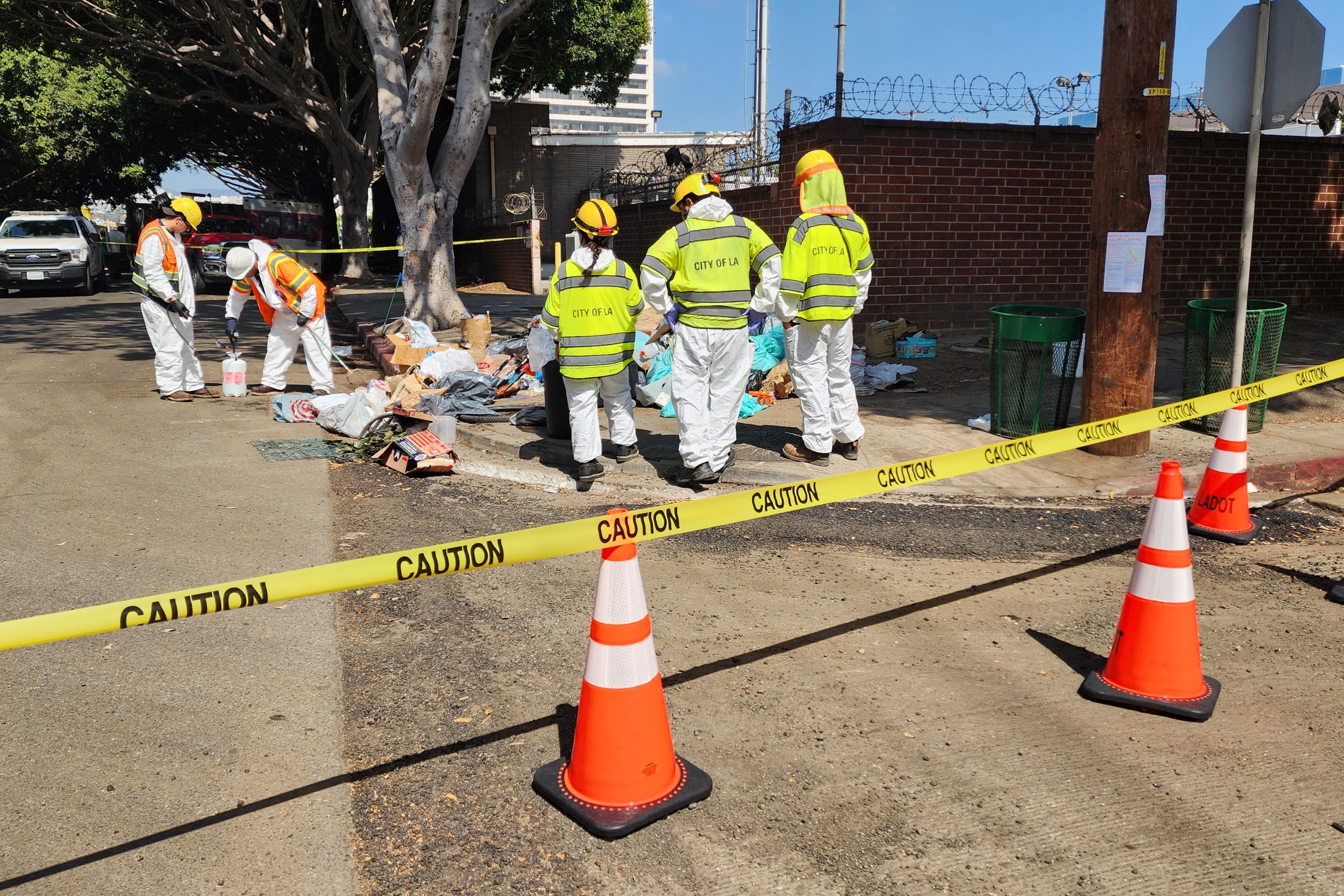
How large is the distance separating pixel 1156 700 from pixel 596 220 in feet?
14.4

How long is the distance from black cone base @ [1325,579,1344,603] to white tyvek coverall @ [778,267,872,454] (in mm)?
3123

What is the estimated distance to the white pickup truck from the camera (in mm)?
23750

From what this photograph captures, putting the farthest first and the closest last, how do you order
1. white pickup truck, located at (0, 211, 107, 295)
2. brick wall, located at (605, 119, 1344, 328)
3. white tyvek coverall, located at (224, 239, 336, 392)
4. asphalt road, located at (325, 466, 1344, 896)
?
1. white pickup truck, located at (0, 211, 107, 295)
2. brick wall, located at (605, 119, 1344, 328)
3. white tyvek coverall, located at (224, 239, 336, 392)
4. asphalt road, located at (325, 466, 1344, 896)

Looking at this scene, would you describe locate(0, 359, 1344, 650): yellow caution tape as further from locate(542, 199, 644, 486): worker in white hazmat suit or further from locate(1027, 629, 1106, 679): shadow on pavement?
locate(542, 199, 644, 486): worker in white hazmat suit

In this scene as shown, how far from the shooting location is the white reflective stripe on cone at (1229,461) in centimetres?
574

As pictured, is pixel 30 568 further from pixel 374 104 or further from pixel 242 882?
pixel 374 104

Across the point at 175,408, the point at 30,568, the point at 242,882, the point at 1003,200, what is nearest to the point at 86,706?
the point at 242,882

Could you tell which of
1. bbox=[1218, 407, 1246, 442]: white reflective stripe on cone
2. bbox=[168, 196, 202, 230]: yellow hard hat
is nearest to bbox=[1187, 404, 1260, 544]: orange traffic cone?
bbox=[1218, 407, 1246, 442]: white reflective stripe on cone

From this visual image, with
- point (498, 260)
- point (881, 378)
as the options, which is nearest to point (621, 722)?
point (881, 378)

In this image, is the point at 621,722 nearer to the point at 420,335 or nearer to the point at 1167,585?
the point at 1167,585

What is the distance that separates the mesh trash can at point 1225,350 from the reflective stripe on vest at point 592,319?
181 inches

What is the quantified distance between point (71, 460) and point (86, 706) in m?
4.69

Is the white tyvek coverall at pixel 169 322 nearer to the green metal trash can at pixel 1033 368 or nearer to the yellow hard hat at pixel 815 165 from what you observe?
the yellow hard hat at pixel 815 165

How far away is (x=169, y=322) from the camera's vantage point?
1036cm
